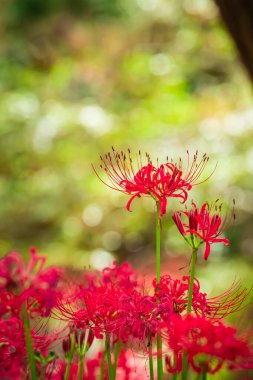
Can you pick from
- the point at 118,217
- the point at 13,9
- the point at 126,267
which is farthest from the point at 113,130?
the point at 126,267

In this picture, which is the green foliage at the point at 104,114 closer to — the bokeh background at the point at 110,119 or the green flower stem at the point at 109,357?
the bokeh background at the point at 110,119

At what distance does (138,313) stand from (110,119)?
245cm

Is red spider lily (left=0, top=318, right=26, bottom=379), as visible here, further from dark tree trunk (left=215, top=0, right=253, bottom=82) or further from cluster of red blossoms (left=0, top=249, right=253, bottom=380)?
dark tree trunk (left=215, top=0, right=253, bottom=82)

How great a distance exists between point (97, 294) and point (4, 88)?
3.05 m

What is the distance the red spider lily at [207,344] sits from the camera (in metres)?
0.40

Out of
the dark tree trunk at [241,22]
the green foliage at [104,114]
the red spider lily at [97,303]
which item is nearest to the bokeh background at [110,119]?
the green foliage at [104,114]

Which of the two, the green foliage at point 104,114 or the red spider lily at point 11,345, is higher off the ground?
the green foliage at point 104,114

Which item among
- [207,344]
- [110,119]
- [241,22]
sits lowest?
[207,344]

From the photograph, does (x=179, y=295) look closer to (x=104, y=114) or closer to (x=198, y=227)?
(x=198, y=227)

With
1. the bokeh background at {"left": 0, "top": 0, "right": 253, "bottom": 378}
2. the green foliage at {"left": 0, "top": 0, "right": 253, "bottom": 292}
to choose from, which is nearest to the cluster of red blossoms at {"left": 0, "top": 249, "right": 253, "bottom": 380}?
the bokeh background at {"left": 0, "top": 0, "right": 253, "bottom": 378}

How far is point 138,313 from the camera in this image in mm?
447

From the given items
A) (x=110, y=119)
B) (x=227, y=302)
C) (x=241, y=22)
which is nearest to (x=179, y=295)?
(x=227, y=302)

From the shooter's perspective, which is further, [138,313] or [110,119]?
[110,119]

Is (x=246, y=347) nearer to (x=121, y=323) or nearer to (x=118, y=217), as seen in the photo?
(x=121, y=323)
